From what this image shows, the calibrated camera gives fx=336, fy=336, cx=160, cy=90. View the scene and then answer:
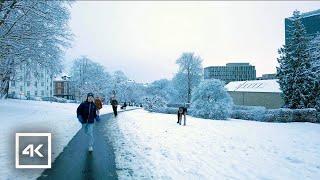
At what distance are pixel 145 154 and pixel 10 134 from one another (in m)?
6.83

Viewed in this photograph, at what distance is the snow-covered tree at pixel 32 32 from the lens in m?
14.8

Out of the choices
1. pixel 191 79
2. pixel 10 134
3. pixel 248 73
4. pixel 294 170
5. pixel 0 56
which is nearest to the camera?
pixel 294 170

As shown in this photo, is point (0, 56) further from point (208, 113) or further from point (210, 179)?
point (208, 113)

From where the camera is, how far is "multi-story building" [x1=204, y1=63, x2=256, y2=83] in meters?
187

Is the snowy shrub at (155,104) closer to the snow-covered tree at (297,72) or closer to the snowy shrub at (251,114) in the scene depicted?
the snowy shrub at (251,114)

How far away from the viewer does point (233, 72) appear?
193500mm

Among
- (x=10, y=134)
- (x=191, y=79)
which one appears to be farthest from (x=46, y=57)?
(x=191, y=79)

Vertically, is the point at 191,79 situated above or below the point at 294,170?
above

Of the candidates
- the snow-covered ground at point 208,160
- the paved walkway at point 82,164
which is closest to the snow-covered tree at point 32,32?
the paved walkway at point 82,164

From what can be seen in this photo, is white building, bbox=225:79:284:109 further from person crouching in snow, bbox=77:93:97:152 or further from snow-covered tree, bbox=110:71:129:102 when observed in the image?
snow-covered tree, bbox=110:71:129:102

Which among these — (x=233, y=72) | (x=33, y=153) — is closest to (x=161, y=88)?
(x=33, y=153)

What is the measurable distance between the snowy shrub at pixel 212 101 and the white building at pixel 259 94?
18403mm

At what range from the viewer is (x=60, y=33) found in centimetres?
2114

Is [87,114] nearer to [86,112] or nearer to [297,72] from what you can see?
[86,112]
